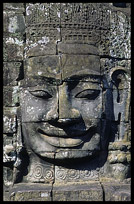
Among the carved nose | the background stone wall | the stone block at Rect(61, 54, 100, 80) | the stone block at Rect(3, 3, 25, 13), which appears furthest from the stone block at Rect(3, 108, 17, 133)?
the stone block at Rect(3, 3, 25, 13)

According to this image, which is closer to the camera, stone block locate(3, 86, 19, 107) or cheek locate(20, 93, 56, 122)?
cheek locate(20, 93, 56, 122)

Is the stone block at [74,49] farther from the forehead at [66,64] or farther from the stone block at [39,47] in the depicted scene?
the stone block at [39,47]

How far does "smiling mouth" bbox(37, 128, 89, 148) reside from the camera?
666 centimetres

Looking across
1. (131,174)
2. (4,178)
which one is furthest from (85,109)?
(4,178)

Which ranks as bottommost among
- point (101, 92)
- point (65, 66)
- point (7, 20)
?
point (101, 92)

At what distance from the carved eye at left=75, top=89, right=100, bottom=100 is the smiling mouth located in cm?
56

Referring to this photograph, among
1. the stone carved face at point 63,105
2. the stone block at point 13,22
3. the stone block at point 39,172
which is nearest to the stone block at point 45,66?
the stone carved face at point 63,105

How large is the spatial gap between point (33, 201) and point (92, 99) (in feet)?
6.14

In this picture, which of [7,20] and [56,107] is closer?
[56,107]

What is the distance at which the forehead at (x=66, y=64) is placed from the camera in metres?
6.66

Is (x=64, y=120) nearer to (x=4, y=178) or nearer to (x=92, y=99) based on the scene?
(x=92, y=99)

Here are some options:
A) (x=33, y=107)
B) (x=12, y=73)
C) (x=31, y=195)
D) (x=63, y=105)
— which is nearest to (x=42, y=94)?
(x=33, y=107)

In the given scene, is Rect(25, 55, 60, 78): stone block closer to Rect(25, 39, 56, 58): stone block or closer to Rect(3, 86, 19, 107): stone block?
Rect(25, 39, 56, 58): stone block

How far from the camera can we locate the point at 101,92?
6.86 metres
